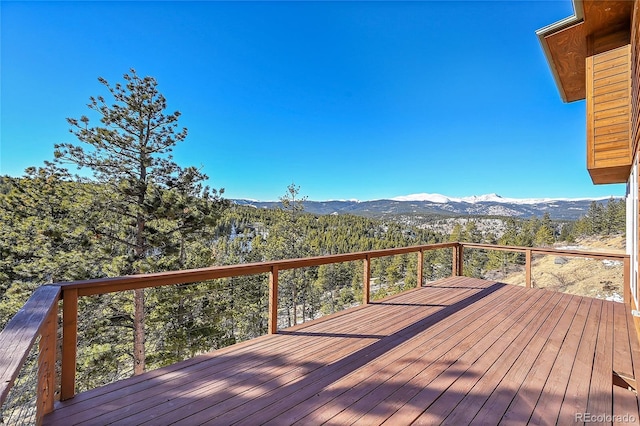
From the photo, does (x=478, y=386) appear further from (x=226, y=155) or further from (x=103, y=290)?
(x=226, y=155)

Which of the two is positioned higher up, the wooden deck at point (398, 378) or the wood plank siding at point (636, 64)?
the wood plank siding at point (636, 64)

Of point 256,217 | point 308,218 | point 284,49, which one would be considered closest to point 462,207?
point 256,217

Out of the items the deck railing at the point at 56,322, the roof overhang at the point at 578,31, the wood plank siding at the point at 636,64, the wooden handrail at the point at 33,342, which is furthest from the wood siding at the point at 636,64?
the wooden handrail at the point at 33,342

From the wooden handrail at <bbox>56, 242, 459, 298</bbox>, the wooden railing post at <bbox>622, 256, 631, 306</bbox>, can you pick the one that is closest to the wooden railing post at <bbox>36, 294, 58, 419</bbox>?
the wooden handrail at <bbox>56, 242, 459, 298</bbox>

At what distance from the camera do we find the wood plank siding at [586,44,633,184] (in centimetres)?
385

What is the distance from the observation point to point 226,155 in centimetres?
2325

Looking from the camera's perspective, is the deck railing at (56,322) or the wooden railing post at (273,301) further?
the wooden railing post at (273,301)

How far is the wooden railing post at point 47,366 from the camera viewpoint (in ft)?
4.64

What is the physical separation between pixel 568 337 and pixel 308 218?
61.8 feet

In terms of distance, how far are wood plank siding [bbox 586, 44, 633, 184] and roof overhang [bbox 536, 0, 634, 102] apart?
331 mm

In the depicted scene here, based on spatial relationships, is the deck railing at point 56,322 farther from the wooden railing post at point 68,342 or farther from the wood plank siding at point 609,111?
the wood plank siding at point 609,111

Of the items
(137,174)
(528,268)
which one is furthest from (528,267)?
(137,174)

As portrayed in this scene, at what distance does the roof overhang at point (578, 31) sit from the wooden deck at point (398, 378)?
411cm

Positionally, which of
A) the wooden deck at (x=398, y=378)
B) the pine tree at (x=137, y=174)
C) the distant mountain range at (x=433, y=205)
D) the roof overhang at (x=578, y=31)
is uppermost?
the distant mountain range at (x=433, y=205)
